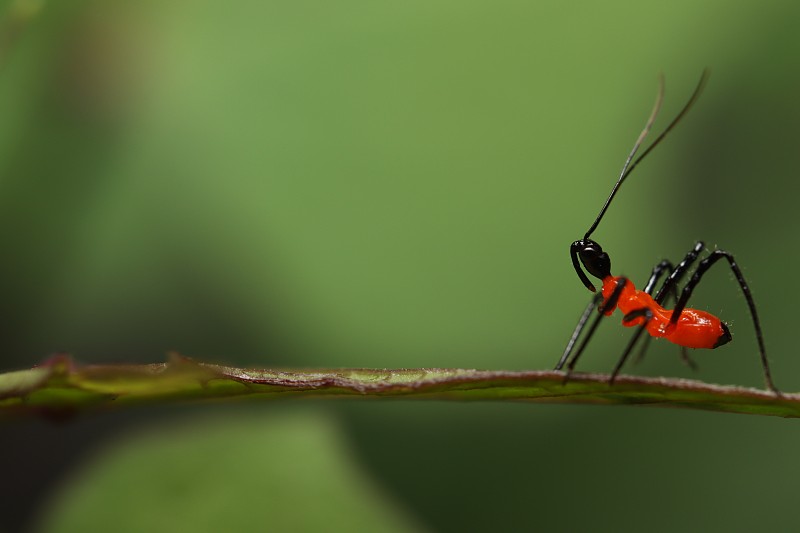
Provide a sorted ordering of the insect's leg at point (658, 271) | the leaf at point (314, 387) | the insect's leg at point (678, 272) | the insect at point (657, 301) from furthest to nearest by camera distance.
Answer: the insect's leg at point (658, 271) < the insect's leg at point (678, 272) < the insect at point (657, 301) < the leaf at point (314, 387)

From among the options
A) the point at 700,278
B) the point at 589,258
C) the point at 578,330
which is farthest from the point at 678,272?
the point at 578,330

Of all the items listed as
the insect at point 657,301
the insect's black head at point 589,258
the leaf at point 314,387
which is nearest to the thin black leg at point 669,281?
the insect at point 657,301

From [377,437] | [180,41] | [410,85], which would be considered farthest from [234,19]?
[377,437]

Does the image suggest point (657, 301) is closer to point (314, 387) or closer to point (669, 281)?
point (669, 281)

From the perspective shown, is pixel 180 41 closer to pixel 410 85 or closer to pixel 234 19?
pixel 234 19

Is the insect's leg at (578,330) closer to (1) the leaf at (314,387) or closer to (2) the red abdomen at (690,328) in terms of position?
(2) the red abdomen at (690,328)

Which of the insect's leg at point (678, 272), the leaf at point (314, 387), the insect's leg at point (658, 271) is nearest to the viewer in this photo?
the leaf at point (314, 387)

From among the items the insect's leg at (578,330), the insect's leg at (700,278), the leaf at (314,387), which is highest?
the leaf at (314,387)
